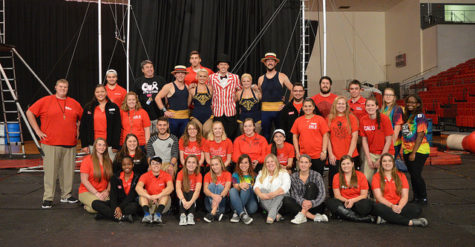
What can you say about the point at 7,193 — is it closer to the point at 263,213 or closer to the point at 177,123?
the point at 177,123

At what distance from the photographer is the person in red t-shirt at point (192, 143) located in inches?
180

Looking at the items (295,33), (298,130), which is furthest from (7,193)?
(295,33)

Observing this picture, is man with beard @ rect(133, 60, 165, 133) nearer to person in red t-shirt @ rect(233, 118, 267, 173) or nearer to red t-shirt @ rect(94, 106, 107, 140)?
red t-shirt @ rect(94, 106, 107, 140)

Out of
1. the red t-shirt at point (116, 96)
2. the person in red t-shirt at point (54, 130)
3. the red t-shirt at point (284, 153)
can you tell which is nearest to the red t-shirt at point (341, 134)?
the red t-shirt at point (284, 153)

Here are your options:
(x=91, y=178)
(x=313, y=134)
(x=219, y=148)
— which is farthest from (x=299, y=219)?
(x=91, y=178)

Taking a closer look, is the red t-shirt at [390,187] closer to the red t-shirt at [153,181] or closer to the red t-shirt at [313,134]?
the red t-shirt at [313,134]

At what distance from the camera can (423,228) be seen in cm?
361

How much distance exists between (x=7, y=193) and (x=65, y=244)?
2.62 metres

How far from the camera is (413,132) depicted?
4.48 metres

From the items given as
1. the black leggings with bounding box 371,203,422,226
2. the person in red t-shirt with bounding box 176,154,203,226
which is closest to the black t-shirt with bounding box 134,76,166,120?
the person in red t-shirt with bounding box 176,154,203,226

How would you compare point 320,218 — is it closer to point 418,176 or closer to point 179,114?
point 418,176

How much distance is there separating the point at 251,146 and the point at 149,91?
5.84ft

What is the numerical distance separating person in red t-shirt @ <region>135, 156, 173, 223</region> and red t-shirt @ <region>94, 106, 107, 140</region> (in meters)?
0.92

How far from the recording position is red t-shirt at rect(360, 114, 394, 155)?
4.25 m
